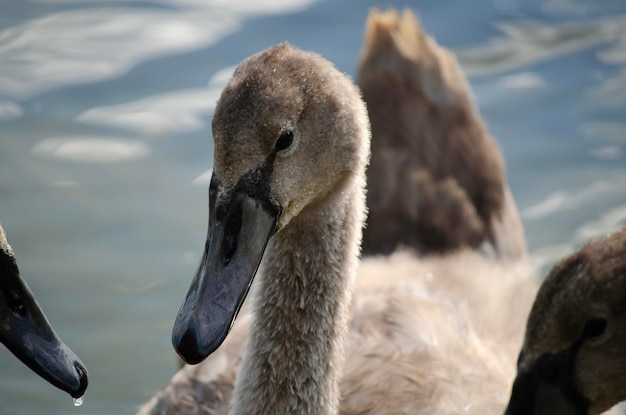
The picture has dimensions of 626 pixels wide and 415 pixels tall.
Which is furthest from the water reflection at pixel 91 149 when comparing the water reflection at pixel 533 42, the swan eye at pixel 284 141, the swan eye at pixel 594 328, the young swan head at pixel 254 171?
the swan eye at pixel 594 328

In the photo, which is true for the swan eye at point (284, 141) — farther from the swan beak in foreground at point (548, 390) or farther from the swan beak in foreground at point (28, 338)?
the swan beak in foreground at point (548, 390)

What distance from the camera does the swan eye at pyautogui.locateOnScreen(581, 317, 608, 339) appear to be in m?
3.55

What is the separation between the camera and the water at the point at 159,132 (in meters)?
6.58

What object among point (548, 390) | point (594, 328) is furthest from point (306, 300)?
point (594, 328)

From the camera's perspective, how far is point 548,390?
3645mm

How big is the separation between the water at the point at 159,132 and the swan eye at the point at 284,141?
2336 millimetres

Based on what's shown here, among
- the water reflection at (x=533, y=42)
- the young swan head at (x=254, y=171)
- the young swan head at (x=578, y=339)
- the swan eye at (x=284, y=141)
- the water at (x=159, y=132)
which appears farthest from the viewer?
the water reflection at (x=533, y=42)

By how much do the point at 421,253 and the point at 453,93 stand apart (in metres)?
0.85

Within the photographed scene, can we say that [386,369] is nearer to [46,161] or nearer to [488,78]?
[46,161]

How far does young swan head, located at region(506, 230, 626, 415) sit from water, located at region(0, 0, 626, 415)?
2943 mm

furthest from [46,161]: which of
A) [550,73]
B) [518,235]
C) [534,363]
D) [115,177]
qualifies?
[534,363]

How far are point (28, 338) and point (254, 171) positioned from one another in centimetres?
88

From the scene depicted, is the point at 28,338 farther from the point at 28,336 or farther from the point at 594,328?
the point at 594,328

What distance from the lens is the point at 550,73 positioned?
26.8ft
